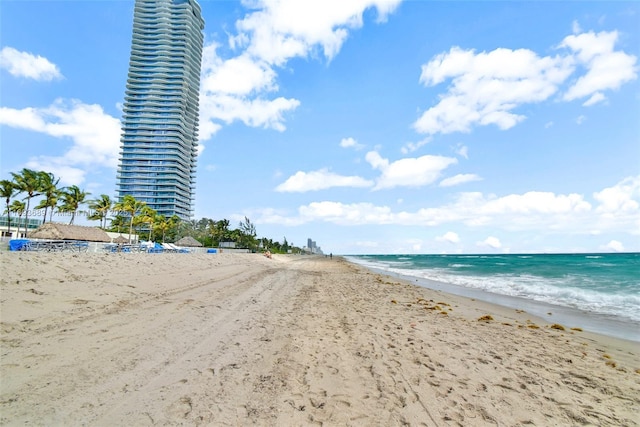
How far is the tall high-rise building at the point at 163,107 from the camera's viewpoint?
134250mm

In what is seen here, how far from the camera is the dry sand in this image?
3.52 metres

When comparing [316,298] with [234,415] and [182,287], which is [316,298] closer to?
[182,287]

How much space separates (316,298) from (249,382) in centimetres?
815

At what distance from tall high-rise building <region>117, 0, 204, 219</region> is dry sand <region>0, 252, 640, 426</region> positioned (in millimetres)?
137426

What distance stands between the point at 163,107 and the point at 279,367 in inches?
6641

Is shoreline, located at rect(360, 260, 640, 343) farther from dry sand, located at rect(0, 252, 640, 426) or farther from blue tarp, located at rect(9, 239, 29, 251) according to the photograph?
blue tarp, located at rect(9, 239, 29, 251)

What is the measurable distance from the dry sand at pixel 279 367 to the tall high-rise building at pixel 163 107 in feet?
451

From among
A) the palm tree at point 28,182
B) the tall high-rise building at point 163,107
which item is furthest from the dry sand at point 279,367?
the tall high-rise building at point 163,107

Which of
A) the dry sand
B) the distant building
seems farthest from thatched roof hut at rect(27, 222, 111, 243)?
the dry sand

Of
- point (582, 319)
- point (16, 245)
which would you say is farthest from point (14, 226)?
point (582, 319)

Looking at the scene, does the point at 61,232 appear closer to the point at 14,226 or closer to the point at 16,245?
the point at 16,245

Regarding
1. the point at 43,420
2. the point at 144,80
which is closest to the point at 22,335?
the point at 43,420

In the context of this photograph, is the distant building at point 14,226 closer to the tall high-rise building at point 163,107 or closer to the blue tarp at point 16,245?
the blue tarp at point 16,245

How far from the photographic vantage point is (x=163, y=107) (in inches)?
5773
